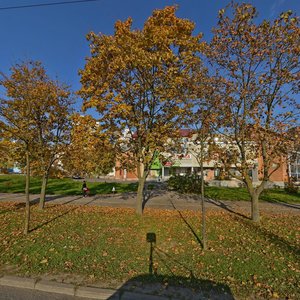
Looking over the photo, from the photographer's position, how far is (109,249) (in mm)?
5809

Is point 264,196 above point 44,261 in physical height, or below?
above

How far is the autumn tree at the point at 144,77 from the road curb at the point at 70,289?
544cm

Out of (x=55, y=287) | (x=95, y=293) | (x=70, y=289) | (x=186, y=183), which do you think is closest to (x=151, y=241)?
(x=95, y=293)

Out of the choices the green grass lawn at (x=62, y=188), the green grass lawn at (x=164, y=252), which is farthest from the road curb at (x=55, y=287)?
the green grass lawn at (x=62, y=188)

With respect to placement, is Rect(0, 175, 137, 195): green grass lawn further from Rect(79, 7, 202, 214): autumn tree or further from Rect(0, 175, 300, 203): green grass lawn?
Rect(79, 7, 202, 214): autumn tree

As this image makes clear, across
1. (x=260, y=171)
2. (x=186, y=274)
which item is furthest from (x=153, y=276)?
(x=260, y=171)

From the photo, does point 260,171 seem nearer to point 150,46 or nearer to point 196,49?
point 196,49

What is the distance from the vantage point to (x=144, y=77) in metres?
9.05

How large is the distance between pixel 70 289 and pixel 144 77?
7364 millimetres

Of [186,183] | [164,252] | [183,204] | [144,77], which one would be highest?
[144,77]

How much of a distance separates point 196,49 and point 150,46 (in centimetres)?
180

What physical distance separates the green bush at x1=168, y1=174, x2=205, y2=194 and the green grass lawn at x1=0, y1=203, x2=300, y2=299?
10.2 meters

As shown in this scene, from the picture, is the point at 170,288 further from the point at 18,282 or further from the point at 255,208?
the point at 255,208

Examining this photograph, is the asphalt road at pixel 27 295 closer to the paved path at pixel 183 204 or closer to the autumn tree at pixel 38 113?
the autumn tree at pixel 38 113
